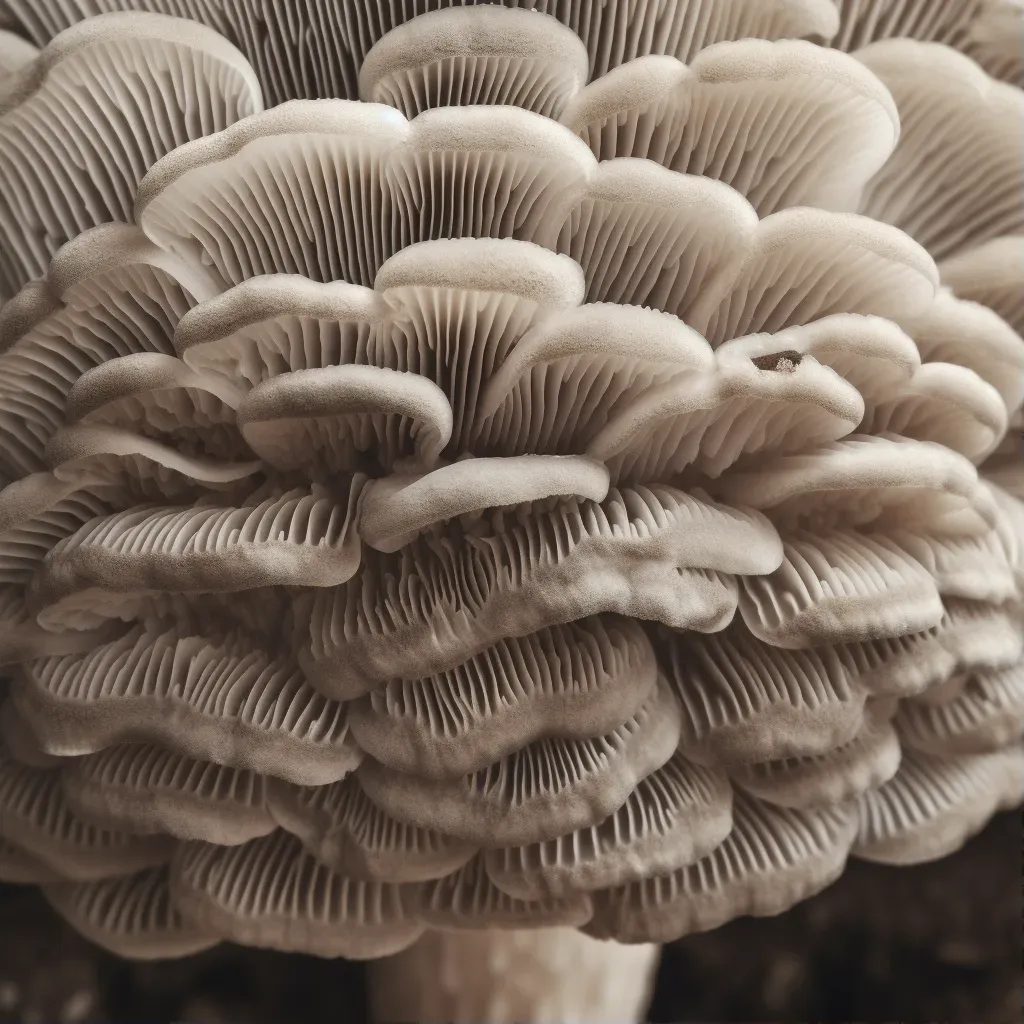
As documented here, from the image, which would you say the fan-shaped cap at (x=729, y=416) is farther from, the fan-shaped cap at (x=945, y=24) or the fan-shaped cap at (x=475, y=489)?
the fan-shaped cap at (x=945, y=24)

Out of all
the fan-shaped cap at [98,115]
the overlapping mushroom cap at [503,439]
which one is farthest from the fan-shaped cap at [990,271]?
the fan-shaped cap at [98,115]

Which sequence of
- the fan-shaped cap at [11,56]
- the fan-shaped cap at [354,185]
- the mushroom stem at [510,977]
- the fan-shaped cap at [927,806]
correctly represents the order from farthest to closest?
the mushroom stem at [510,977] < the fan-shaped cap at [927,806] < the fan-shaped cap at [11,56] < the fan-shaped cap at [354,185]

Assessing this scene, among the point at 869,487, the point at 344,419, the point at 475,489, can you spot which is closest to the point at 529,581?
the point at 475,489

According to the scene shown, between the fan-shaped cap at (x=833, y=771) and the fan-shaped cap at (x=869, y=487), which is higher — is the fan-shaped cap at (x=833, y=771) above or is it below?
below

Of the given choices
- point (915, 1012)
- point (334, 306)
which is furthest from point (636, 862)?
point (915, 1012)

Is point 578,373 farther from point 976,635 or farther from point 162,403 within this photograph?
point 976,635
